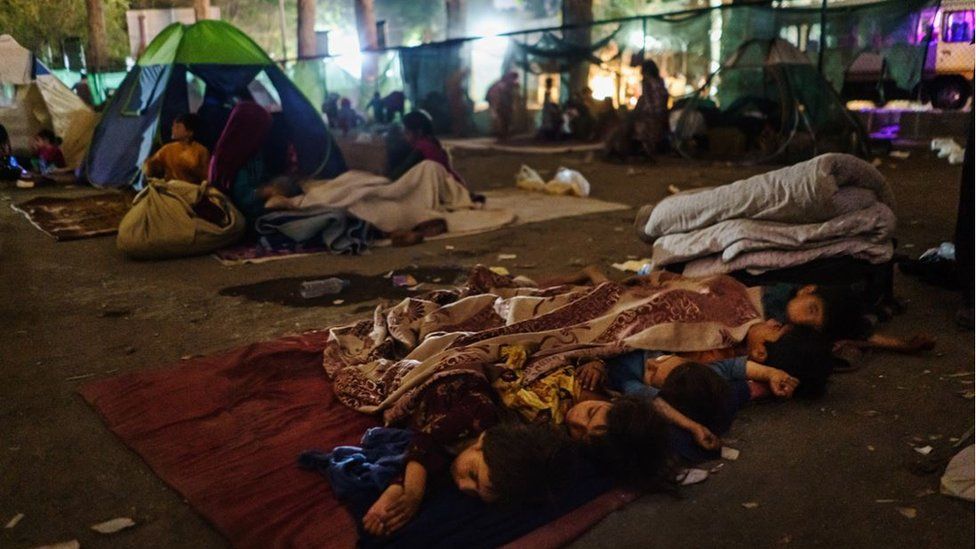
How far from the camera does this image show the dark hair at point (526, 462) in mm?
2393

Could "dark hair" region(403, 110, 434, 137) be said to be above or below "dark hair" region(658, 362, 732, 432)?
above

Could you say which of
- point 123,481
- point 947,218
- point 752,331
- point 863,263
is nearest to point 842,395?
point 752,331

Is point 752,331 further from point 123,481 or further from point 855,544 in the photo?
point 123,481

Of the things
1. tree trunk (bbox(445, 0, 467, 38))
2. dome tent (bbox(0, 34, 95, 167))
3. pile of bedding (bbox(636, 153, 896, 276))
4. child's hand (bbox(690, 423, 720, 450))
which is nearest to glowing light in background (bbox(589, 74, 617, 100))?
tree trunk (bbox(445, 0, 467, 38))

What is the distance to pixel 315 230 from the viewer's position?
6.62 m

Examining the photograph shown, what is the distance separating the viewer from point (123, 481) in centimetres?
288

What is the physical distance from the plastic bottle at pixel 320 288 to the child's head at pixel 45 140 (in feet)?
28.9

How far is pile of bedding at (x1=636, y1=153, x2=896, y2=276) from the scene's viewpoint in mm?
4277

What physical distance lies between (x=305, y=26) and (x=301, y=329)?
60.4ft

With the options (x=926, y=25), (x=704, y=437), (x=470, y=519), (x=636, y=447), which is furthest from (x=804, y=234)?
(x=926, y=25)

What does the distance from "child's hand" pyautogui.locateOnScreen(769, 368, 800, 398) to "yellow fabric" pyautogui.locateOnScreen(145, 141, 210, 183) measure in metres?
5.70

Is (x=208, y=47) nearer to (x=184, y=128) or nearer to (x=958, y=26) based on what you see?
(x=184, y=128)

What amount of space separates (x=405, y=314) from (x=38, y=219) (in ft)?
20.3

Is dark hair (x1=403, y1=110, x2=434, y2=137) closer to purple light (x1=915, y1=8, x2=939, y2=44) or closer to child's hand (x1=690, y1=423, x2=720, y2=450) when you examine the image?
child's hand (x1=690, y1=423, x2=720, y2=450)
